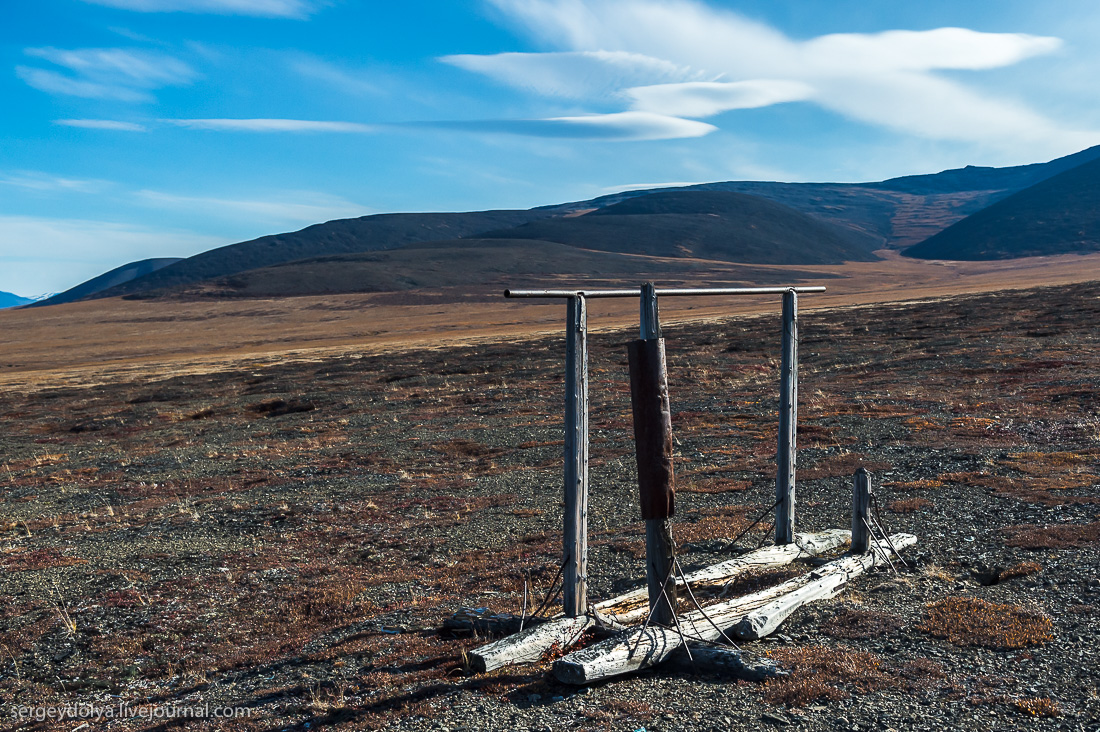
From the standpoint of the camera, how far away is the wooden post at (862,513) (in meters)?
9.95

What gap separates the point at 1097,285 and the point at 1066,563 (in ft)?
237

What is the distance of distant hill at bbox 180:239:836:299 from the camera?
529 feet

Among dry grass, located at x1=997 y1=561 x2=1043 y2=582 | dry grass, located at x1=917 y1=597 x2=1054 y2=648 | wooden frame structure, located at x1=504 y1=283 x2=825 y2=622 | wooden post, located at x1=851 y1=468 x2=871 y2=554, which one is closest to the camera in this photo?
dry grass, located at x1=917 y1=597 x2=1054 y2=648

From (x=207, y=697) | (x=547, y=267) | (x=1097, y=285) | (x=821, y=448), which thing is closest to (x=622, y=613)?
(x=207, y=697)

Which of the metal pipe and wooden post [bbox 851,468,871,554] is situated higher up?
the metal pipe

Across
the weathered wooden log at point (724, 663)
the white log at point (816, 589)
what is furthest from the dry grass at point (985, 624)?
the weathered wooden log at point (724, 663)

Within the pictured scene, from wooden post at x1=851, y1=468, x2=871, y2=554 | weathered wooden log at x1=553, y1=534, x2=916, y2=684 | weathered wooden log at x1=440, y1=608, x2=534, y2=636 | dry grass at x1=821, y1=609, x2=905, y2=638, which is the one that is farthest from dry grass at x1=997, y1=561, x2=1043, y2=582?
weathered wooden log at x1=440, y1=608, x2=534, y2=636

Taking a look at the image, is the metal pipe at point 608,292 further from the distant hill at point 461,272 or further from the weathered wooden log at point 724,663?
the distant hill at point 461,272

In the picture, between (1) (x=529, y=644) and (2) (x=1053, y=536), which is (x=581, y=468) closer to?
(1) (x=529, y=644)

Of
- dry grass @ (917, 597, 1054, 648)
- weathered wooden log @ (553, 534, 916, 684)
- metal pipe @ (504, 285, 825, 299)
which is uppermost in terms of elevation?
Answer: metal pipe @ (504, 285, 825, 299)

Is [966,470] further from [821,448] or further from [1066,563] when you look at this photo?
[1066,563]

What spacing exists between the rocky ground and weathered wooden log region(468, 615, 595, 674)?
14cm

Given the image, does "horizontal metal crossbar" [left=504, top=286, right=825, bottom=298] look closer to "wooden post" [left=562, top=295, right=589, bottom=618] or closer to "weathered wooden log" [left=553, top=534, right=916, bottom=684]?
"wooden post" [left=562, top=295, right=589, bottom=618]

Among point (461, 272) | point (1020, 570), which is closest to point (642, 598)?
point (1020, 570)
